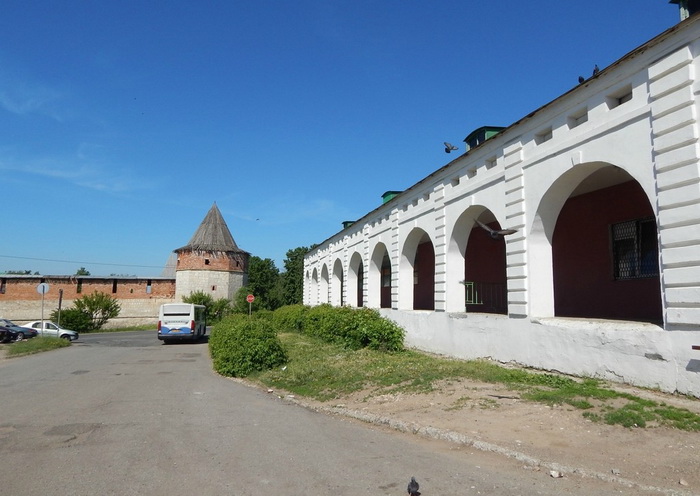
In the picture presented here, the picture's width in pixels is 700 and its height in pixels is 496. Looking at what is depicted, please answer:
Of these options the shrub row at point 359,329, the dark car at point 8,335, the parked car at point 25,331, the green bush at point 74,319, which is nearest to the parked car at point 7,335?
the dark car at point 8,335

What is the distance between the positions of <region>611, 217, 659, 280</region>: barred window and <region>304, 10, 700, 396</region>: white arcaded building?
25mm

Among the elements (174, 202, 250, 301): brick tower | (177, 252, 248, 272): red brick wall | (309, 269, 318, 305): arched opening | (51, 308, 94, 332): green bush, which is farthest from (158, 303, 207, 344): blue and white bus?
(177, 252, 248, 272): red brick wall

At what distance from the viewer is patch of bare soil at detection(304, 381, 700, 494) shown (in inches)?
187

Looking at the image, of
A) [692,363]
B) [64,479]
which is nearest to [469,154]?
[692,363]

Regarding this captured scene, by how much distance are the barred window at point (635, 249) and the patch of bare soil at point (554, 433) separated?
4.54 metres

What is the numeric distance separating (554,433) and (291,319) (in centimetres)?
2277

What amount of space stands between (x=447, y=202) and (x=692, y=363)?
27.2 ft

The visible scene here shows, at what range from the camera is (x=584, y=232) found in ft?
42.2

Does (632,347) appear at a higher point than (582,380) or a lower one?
higher

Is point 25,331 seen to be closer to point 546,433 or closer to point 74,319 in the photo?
point 74,319

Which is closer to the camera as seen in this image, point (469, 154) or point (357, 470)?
point (357, 470)

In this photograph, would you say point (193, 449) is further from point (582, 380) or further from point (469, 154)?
point (469, 154)

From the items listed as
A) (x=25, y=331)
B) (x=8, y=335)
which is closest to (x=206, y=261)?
(x=25, y=331)

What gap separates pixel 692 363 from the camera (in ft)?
22.7
